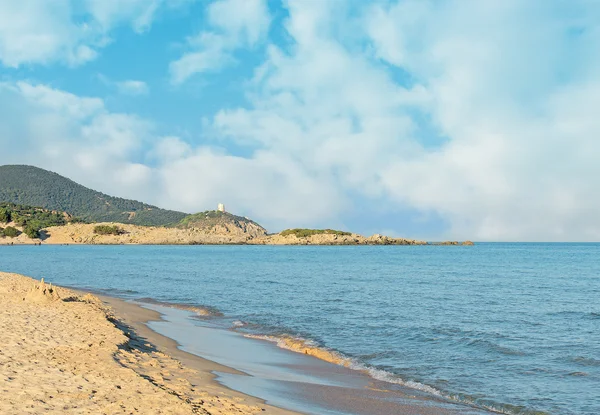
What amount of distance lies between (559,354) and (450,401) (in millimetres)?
7183

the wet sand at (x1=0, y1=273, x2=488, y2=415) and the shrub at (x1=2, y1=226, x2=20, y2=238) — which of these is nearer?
the wet sand at (x1=0, y1=273, x2=488, y2=415)

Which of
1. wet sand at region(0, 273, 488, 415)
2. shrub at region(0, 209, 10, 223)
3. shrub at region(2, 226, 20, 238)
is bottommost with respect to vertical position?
shrub at region(2, 226, 20, 238)

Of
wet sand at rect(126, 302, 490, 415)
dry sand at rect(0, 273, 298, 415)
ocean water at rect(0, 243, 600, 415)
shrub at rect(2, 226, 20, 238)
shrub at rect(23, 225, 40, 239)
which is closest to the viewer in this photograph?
dry sand at rect(0, 273, 298, 415)

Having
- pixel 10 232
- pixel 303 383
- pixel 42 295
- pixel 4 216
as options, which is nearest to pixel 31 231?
pixel 10 232

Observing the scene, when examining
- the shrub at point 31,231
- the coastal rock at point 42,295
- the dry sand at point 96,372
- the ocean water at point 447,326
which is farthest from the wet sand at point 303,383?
the shrub at point 31,231

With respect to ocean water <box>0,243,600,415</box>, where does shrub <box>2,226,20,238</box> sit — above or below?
below

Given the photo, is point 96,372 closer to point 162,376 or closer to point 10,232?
point 162,376

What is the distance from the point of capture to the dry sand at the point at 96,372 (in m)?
9.65

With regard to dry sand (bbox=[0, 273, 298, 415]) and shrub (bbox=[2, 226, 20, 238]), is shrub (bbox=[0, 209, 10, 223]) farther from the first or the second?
dry sand (bbox=[0, 273, 298, 415])

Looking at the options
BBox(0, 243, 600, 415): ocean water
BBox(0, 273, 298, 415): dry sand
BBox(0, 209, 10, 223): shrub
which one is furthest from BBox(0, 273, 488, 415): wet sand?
BBox(0, 209, 10, 223): shrub

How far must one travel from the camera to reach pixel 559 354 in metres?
18.4

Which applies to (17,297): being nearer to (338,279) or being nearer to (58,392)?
(58,392)

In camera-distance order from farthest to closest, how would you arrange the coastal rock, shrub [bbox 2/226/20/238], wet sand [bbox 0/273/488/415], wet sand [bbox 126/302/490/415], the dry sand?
shrub [bbox 2/226/20/238]
the coastal rock
wet sand [bbox 126/302/490/415]
wet sand [bbox 0/273/488/415]
the dry sand

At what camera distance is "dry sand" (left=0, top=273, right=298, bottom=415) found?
965cm
